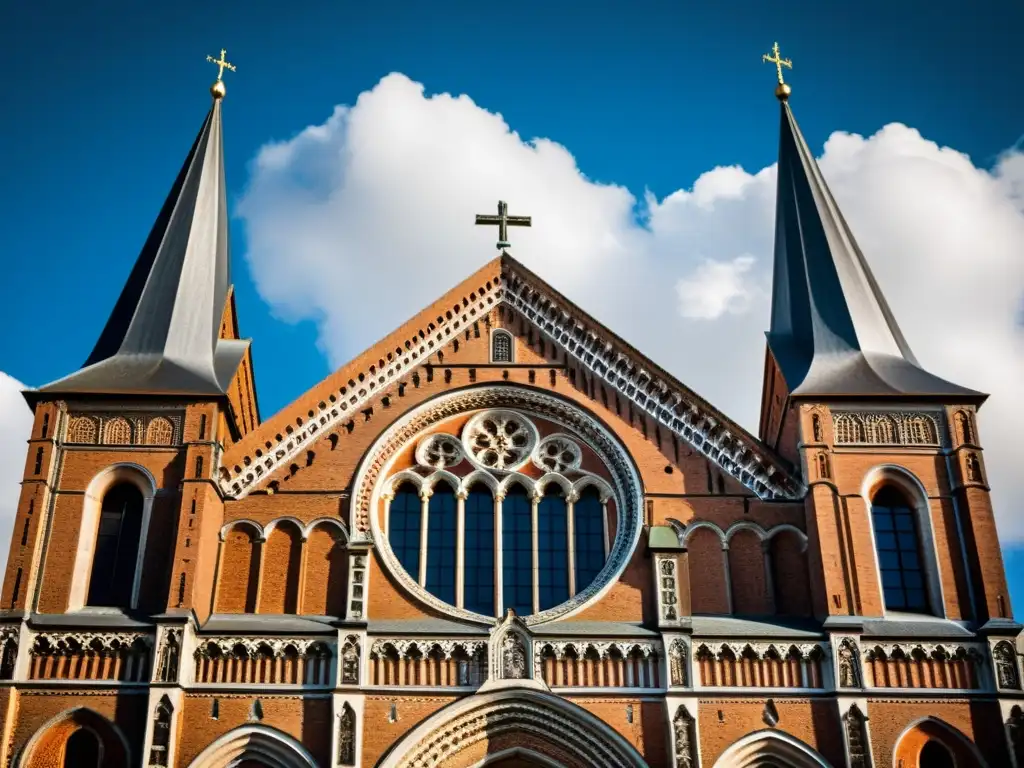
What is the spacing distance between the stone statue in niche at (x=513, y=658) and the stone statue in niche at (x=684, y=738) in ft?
A: 8.87

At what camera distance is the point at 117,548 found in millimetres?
24172

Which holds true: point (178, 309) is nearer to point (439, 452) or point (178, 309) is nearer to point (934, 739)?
point (439, 452)

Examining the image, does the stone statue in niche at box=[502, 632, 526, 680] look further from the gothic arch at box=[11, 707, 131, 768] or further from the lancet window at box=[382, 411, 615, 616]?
the gothic arch at box=[11, 707, 131, 768]

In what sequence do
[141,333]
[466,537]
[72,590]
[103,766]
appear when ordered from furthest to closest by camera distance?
[141,333], [466,537], [72,590], [103,766]

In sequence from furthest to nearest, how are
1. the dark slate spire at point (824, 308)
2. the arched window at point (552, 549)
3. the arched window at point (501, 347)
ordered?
1. the arched window at point (501, 347)
2. the dark slate spire at point (824, 308)
3. the arched window at point (552, 549)

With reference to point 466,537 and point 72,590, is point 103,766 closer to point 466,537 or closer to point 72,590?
point 72,590

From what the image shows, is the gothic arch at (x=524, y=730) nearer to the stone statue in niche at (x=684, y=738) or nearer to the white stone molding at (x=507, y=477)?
the stone statue in niche at (x=684, y=738)

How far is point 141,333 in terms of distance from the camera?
1051 inches

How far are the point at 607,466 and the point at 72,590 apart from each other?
10.2 meters

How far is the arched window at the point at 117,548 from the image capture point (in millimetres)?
23703

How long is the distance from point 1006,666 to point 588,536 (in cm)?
772

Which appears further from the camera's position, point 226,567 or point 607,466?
point 607,466

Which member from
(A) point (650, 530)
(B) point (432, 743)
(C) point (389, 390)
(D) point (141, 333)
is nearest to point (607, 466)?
(A) point (650, 530)

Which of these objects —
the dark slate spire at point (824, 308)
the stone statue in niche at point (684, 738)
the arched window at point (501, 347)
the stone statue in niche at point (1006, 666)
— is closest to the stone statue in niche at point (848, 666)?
the stone statue in niche at point (1006, 666)
